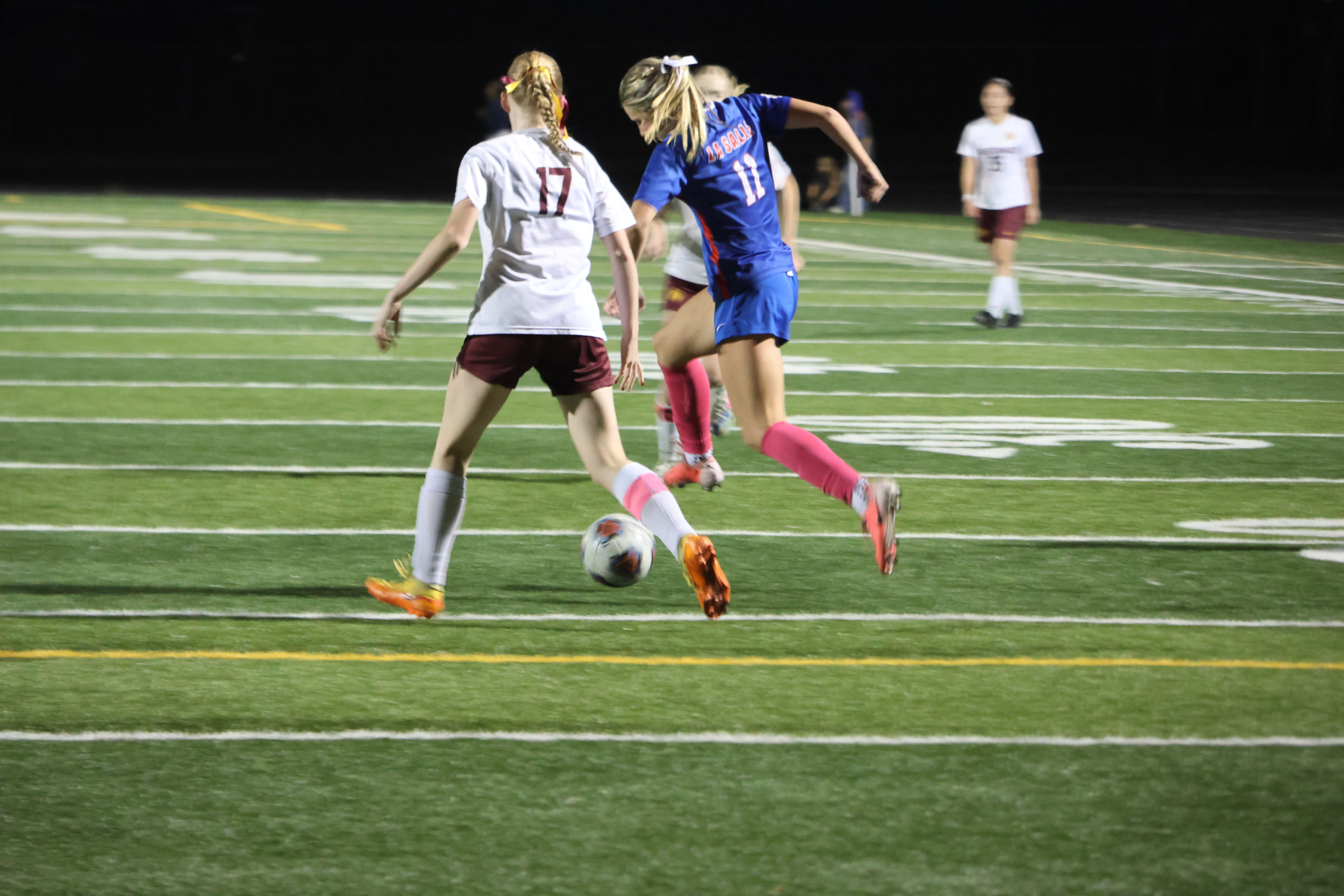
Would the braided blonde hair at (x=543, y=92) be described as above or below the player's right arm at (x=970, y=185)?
above

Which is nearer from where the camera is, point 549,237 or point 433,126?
point 549,237

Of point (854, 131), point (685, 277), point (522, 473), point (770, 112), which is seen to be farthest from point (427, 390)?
point (854, 131)

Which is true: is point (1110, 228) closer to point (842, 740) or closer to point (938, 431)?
point (938, 431)

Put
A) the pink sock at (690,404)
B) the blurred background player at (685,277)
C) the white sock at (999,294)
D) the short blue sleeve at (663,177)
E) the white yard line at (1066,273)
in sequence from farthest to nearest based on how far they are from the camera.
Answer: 1. the white yard line at (1066,273)
2. the white sock at (999,294)
3. the blurred background player at (685,277)
4. the pink sock at (690,404)
5. the short blue sleeve at (663,177)

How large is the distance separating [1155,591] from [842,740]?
85.3 inches

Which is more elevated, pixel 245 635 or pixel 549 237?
pixel 549 237

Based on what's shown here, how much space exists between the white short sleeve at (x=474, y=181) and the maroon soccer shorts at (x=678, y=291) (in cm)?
323

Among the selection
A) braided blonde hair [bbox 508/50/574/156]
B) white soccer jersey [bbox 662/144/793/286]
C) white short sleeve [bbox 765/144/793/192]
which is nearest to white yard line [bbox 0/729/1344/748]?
braided blonde hair [bbox 508/50/574/156]

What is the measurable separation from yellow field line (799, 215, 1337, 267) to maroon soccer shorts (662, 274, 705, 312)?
44.6ft

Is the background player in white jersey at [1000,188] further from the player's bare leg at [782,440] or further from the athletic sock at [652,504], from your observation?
the athletic sock at [652,504]

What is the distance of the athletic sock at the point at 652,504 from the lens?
5.73 m

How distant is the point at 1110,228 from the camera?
26875 millimetres

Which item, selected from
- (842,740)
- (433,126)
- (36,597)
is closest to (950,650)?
(842,740)

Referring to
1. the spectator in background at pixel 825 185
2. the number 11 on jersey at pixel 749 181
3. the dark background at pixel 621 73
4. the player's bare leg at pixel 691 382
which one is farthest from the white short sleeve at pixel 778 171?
the dark background at pixel 621 73
